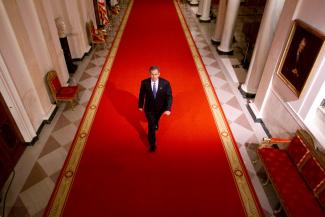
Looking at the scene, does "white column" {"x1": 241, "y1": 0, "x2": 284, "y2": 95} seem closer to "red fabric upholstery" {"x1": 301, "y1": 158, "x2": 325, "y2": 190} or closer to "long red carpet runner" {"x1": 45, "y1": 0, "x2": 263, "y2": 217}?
"long red carpet runner" {"x1": 45, "y1": 0, "x2": 263, "y2": 217}

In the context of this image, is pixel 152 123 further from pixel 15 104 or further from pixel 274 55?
pixel 274 55

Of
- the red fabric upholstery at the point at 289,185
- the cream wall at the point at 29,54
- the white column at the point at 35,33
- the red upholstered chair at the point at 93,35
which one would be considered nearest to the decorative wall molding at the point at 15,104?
the cream wall at the point at 29,54

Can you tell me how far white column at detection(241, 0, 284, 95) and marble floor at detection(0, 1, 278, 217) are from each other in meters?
0.45

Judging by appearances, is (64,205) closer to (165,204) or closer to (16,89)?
(165,204)

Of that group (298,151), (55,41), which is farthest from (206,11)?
(298,151)

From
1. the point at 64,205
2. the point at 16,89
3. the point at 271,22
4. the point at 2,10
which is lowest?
the point at 64,205

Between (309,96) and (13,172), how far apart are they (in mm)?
4993

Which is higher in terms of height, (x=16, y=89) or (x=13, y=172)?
(x=16, y=89)

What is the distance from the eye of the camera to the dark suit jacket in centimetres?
393

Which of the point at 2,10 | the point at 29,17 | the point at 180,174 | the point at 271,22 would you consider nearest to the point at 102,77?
the point at 29,17

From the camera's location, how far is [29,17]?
4434 mm

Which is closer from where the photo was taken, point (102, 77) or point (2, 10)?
point (2, 10)

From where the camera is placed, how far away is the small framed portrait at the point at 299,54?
A: 11.7 feet

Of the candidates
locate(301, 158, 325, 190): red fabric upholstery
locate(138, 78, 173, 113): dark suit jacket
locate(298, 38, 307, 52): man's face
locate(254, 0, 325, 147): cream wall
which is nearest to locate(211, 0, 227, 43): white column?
locate(254, 0, 325, 147): cream wall
